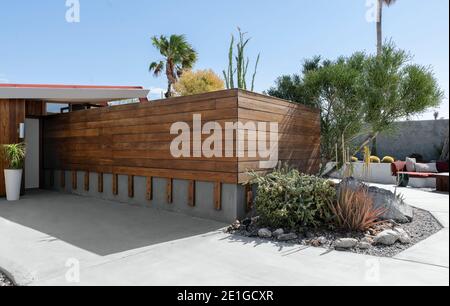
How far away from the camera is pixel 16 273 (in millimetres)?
3691

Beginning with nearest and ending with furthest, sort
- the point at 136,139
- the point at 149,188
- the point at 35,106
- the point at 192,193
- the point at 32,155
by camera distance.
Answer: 1. the point at 192,193
2. the point at 149,188
3. the point at 136,139
4. the point at 35,106
5. the point at 32,155

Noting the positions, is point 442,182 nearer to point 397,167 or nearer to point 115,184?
point 397,167

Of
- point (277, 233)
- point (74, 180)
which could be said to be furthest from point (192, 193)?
point (74, 180)

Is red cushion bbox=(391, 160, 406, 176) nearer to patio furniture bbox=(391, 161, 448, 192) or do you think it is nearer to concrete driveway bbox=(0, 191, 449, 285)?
patio furniture bbox=(391, 161, 448, 192)

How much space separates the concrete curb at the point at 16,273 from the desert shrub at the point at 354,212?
13.8ft

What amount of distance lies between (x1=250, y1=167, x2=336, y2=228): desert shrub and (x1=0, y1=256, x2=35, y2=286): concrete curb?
336 cm

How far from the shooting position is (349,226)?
5.27 meters

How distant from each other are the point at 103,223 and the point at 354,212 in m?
4.31

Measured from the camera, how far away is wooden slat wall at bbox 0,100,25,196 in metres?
9.33

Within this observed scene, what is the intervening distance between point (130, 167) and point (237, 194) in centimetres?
317

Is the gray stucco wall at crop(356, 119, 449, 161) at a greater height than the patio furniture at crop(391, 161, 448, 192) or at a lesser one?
greater

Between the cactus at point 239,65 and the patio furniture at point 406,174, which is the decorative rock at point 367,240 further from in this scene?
the patio furniture at point 406,174

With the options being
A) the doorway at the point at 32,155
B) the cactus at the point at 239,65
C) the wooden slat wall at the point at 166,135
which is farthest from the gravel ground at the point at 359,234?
the doorway at the point at 32,155

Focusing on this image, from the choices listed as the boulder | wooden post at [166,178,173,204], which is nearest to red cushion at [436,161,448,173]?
the boulder
